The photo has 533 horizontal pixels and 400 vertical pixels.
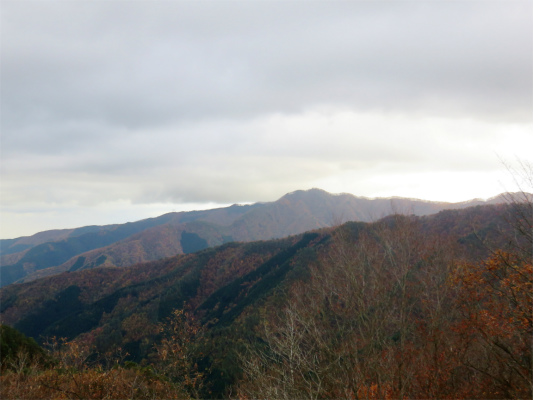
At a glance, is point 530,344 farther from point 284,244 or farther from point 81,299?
point 81,299

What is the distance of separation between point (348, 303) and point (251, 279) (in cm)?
7219

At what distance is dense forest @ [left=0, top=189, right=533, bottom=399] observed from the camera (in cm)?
1273

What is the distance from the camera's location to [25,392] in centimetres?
1282

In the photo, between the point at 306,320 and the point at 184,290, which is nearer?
the point at 306,320

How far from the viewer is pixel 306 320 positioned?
741 inches

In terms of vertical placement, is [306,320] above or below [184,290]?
above

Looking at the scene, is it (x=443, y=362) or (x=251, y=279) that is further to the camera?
(x=251, y=279)

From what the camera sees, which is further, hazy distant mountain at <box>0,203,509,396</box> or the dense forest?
hazy distant mountain at <box>0,203,509,396</box>

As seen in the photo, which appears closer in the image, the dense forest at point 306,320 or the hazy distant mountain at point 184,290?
the dense forest at point 306,320

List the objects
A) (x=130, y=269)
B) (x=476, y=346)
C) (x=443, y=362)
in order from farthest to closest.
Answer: (x=130, y=269) → (x=476, y=346) → (x=443, y=362)

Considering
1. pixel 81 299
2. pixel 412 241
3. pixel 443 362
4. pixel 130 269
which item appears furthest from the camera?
pixel 130 269

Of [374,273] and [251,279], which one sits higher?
[374,273]

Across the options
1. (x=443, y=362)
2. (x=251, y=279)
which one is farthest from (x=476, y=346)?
(x=251, y=279)

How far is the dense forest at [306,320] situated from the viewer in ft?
41.8
